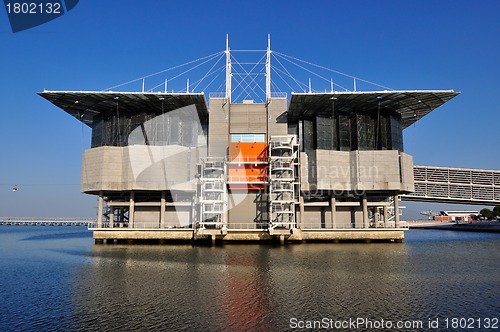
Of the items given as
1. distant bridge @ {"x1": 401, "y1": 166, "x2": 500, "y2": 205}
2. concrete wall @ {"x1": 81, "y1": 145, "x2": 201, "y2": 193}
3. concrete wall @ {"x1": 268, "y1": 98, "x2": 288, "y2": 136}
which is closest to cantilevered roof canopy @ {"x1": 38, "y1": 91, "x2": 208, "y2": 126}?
concrete wall @ {"x1": 81, "y1": 145, "x2": 201, "y2": 193}

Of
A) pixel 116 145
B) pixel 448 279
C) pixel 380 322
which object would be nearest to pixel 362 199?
pixel 448 279

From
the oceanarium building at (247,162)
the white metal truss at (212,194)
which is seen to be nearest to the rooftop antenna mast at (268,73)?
the oceanarium building at (247,162)

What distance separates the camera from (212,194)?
6488 cm

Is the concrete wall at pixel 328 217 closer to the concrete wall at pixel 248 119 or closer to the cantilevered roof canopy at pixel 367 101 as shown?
the concrete wall at pixel 248 119

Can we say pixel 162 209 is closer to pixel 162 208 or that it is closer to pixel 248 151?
pixel 162 208

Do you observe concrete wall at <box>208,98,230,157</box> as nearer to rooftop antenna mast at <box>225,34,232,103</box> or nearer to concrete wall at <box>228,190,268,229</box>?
rooftop antenna mast at <box>225,34,232,103</box>

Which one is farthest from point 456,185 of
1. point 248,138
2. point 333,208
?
point 248,138

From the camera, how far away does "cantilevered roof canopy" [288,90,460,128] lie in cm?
6216

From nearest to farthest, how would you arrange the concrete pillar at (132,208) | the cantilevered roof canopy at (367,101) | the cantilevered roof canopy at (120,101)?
the cantilevered roof canopy at (367,101) < the cantilevered roof canopy at (120,101) < the concrete pillar at (132,208)

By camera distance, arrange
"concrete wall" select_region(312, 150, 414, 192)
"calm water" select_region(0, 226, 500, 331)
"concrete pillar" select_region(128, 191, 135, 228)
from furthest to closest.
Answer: "concrete pillar" select_region(128, 191, 135, 228) → "concrete wall" select_region(312, 150, 414, 192) → "calm water" select_region(0, 226, 500, 331)

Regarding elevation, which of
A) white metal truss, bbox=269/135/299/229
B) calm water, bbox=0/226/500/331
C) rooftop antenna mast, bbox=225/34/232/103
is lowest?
calm water, bbox=0/226/500/331

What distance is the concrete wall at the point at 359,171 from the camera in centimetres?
6488

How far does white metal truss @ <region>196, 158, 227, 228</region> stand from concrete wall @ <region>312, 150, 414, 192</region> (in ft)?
52.2

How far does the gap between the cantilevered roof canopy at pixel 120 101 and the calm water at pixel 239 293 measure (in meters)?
31.1
